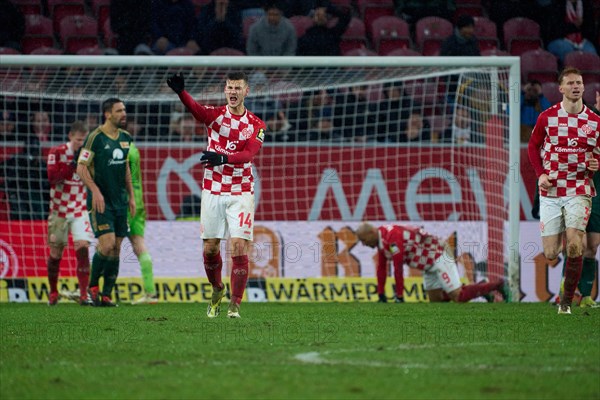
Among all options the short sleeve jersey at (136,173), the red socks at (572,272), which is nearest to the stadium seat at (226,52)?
the short sleeve jersey at (136,173)

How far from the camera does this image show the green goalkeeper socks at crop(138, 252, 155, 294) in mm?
12586

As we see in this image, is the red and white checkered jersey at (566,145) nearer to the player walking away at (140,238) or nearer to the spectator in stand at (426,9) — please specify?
the player walking away at (140,238)

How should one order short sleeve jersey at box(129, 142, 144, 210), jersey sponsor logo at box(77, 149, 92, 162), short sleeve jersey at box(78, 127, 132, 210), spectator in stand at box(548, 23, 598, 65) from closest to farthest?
jersey sponsor logo at box(77, 149, 92, 162) → short sleeve jersey at box(78, 127, 132, 210) → short sleeve jersey at box(129, 142, 144, 210) → spectator in stand at box(548, 23, 598, 65)

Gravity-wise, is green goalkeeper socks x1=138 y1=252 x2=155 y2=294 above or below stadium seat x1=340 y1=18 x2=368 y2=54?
below

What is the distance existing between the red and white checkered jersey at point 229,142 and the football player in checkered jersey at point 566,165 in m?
2.62

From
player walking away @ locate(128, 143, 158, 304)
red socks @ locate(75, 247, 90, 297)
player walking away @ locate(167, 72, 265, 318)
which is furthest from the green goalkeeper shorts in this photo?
player walking away @ locate(167, 72, 265, 318)

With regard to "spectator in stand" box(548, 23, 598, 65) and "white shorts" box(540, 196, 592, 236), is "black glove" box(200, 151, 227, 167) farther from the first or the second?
"spectator in stand" box(548, 23, 598, 65)

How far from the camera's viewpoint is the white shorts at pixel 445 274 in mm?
13242

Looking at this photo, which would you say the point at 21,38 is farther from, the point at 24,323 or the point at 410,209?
the point at 24,323

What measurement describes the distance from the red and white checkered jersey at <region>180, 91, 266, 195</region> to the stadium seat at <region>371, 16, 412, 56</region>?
8.71m

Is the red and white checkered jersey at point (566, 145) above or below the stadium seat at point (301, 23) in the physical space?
below

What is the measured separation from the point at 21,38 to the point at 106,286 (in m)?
6.86

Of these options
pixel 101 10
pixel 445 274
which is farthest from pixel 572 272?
pixel 101 10

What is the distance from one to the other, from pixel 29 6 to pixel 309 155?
6605 millimetres
